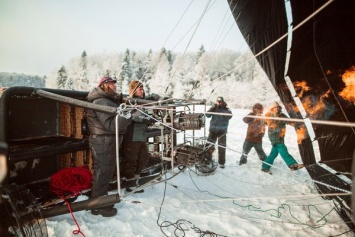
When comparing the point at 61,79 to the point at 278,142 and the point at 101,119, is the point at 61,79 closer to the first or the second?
the point at 278,142

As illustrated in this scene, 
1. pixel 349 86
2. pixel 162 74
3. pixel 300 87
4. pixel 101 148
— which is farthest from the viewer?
pixel 162 74

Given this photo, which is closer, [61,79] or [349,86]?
[349,86]

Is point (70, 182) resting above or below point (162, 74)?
below

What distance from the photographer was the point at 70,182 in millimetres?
3842

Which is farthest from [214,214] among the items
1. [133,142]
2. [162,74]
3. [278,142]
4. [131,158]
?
[162,74]

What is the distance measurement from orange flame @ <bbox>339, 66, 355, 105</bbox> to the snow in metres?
2.22

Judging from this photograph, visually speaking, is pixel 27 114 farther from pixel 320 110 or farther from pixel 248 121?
pixel 320 110

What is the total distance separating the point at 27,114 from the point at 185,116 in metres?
2.70

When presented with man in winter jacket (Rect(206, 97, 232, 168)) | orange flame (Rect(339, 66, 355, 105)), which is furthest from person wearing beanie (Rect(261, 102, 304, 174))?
orange flame (Rect(339, 66, 355, 105))

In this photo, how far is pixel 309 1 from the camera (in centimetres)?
459

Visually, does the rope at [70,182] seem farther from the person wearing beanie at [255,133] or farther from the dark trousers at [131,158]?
the person wearing beanie at [255,133]

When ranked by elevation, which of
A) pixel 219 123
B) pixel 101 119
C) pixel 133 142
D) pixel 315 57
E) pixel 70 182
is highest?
pixel 315 57

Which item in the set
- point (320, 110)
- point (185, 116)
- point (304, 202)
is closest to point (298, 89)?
point (320, 110)

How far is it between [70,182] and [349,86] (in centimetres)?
598
